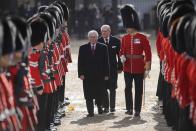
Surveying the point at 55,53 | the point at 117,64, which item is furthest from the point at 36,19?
the point at 117,64

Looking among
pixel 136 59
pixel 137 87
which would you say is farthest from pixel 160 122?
pixel 136 59

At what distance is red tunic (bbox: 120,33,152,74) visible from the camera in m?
12.0

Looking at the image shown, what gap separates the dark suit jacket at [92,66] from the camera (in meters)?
12.3

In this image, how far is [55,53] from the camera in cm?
1111

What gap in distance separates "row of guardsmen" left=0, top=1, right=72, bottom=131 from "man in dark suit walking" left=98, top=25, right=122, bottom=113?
2.45ft

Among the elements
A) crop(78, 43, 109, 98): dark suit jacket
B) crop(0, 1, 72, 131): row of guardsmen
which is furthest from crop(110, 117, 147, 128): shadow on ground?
crop(0, 1, 72, 131): row of guardsmen

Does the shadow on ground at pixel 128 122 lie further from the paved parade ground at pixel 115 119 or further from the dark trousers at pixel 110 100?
the dark trousers at pixel 110 100

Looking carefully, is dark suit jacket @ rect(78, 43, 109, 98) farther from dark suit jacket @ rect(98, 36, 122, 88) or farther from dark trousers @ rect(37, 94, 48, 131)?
dark trousers @ rect(37, 94, 48, 131)

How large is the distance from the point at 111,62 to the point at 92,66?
0.48 metres

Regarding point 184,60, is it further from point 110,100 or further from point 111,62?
point 110,100

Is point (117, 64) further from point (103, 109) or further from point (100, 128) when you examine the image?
point (100, 128)

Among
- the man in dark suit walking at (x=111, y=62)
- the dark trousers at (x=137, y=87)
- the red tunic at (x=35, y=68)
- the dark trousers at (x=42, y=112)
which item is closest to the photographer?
the red tunic at (x=35, y=68)

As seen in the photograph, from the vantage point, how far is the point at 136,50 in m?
12.0

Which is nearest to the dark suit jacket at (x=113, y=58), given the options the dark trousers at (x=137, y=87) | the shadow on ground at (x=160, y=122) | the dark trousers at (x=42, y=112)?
the dark trousers at (x=137, y=87)
